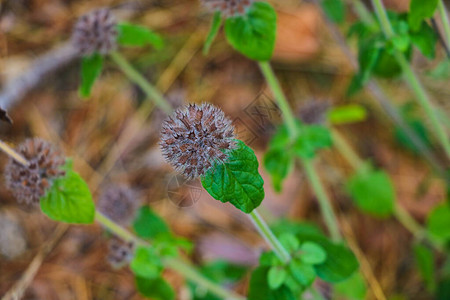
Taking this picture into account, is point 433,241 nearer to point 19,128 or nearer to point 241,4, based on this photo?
point 241,4

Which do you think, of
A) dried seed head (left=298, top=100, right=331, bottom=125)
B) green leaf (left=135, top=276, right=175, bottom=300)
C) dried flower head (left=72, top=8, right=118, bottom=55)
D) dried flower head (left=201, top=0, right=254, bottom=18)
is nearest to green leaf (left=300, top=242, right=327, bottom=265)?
green leaf (left=135, top=276, right=175, bottom=300)

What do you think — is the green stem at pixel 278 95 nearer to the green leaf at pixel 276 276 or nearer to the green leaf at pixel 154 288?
the green leaf at pixel 276 276

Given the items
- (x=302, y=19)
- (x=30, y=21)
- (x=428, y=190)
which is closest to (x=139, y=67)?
(x=30, y=21)

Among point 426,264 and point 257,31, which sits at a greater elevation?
point 257,31

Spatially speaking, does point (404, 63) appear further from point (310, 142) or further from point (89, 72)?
point (89, 72)

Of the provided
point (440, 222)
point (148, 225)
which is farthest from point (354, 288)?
point (148, 225)

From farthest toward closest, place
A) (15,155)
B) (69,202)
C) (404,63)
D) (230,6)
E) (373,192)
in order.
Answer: (373,192) < (404,63) < (230,6) < (69,202) < (15,155)
